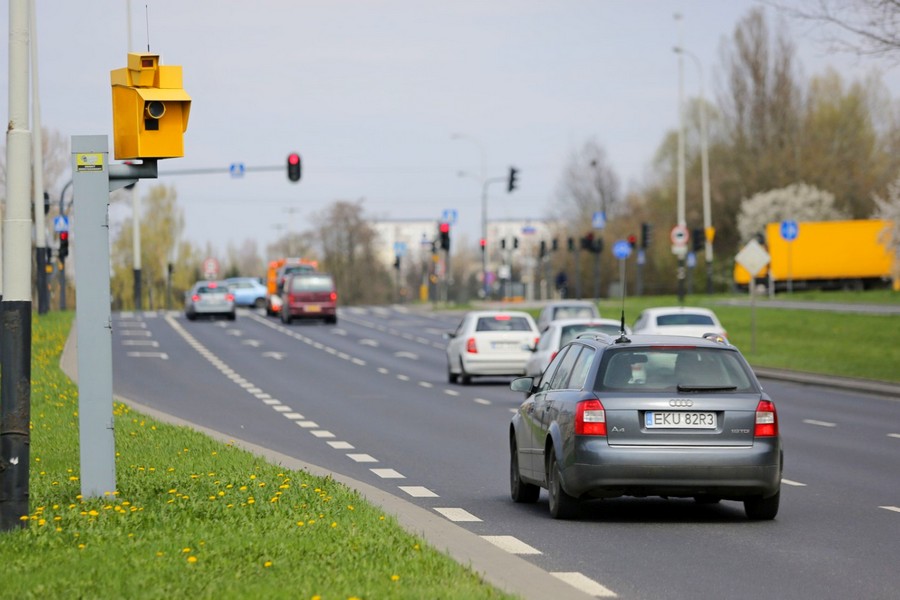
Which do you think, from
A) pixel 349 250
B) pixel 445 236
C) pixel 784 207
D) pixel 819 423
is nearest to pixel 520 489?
pixel 819 423

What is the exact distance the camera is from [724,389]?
12.3m

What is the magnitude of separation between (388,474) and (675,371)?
4699 millimetres

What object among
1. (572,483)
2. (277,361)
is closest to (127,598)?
(572,483)

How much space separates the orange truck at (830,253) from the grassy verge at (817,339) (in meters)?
11.9

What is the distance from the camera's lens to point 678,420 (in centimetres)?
1215

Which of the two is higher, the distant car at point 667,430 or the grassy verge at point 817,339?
the distant car at point 667,430

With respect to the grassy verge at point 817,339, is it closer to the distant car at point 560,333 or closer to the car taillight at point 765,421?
the distant car at point 560,333

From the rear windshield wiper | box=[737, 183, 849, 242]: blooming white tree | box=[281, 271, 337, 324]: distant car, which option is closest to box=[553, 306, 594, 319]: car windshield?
the rear windshield wiper

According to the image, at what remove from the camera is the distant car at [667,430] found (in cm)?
1205

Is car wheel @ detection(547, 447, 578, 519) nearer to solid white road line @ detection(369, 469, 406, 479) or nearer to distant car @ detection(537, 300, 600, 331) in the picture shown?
solid white road line @ detection(369, 469, 406, 479)

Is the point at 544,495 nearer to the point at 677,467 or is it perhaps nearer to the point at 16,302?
the point at 677,467

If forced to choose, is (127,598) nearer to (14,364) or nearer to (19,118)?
(14,364)

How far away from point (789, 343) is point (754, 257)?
817 cm

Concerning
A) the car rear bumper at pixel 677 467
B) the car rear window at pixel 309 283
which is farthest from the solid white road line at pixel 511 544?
the car rear window at pixel 309 283
